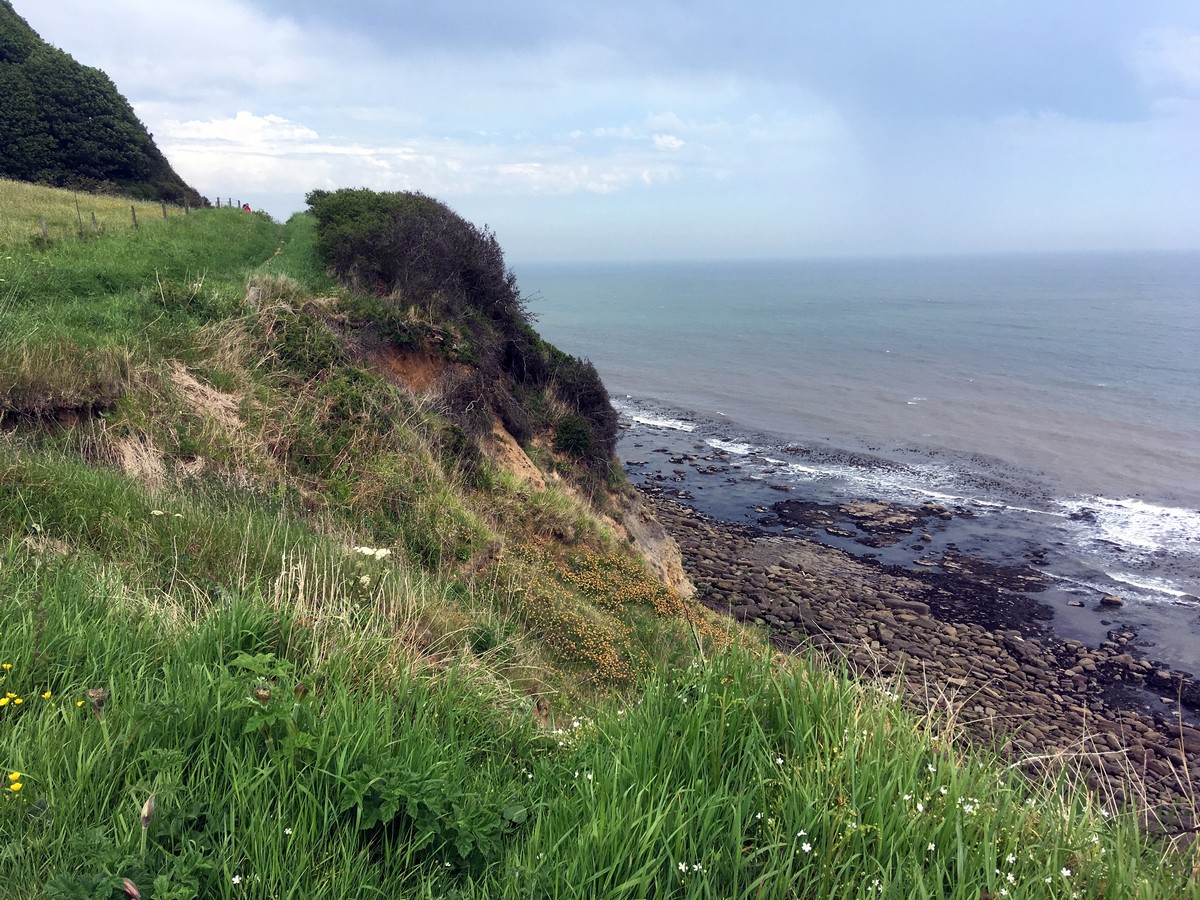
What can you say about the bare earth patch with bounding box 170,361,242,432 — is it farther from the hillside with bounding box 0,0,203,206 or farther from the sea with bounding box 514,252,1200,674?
the hillside with bounding box 0,0,203,206

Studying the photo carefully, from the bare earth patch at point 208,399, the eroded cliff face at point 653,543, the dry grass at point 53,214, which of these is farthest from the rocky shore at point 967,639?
the dry grass at point 53,214

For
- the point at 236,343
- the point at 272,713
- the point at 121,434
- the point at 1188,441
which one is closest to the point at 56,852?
the point at 272,713

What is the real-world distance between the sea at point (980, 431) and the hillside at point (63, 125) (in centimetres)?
1981

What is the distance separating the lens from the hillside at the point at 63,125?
3023 cm

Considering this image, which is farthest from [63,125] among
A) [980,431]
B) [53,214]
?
[980,431]

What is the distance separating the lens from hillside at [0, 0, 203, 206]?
30.2 meters

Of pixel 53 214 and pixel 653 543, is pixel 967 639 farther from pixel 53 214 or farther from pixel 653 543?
pixel 53 214

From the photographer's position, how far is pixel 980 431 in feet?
133

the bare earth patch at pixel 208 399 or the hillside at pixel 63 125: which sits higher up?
the hillside at pixel 63 125

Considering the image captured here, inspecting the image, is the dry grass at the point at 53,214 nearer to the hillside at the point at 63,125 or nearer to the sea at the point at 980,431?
the hillside at the point at 63,125

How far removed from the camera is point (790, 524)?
1101 inches

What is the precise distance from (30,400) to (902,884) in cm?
911

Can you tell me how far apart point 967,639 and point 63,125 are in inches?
1570

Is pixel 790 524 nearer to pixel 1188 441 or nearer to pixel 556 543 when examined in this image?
pixel 556 543
